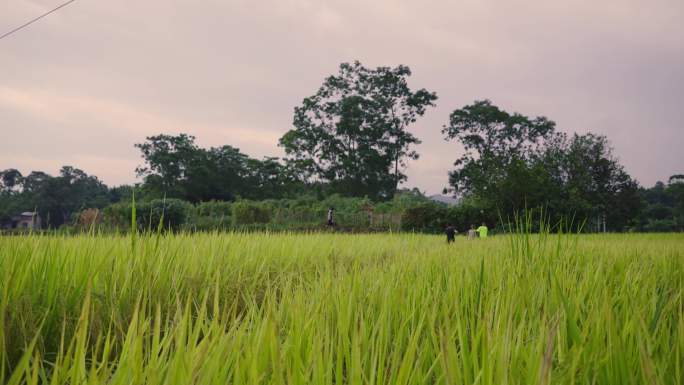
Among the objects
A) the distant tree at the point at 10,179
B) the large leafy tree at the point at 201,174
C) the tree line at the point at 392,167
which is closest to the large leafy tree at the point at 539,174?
the tree line at the point at 392,167

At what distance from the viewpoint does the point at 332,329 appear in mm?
1377

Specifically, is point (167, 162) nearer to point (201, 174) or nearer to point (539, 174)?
point (201, 174)

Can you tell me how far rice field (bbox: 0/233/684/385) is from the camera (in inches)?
30.7

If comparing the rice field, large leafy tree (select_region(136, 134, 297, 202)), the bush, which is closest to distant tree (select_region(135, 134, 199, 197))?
large leafy tree (select_region(136, 134, 297, 202))

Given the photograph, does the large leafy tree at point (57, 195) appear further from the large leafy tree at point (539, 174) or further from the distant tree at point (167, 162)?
the large leafy tree at point (539, 174)

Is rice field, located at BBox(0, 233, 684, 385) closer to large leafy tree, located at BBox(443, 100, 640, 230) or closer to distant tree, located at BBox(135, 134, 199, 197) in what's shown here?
large leafy tree, located at BBox(443, 100, 640, 230)

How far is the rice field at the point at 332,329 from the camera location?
78cm

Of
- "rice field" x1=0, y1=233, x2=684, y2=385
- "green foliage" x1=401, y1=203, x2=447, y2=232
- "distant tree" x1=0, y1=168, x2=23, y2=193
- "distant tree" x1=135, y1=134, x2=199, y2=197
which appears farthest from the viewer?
"distant tree" x1=0, y1=168, x2=23, y2=193

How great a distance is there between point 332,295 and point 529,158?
134ft

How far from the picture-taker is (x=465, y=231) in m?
21.0

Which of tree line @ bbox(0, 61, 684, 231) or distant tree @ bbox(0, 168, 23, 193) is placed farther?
distant tree @ bbox(0, 168, 23, 193)

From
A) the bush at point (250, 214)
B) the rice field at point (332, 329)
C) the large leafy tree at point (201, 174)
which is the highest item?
the large leafy tree at point (201, 174)

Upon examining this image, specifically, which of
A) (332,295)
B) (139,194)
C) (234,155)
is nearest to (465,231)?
(332,295)

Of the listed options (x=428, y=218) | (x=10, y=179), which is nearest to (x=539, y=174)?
(x=428, y=218)
